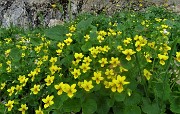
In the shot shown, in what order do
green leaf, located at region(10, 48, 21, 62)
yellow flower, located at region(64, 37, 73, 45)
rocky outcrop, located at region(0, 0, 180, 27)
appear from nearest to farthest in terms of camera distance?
yellow flower, located at region(64, 37, 73, 45)
green leaf, located at region(10, 48, 21, 62)
rocky outcrop, located at region(0, 0, 180, 27)

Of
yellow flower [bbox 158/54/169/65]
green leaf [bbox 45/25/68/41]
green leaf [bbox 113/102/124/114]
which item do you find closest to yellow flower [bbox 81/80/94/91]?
green leaf [bbox 113/102/124/114]

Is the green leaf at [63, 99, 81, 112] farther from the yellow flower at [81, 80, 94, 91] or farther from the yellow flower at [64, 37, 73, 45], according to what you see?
the yellow flower at [64, 37, 73, 45]

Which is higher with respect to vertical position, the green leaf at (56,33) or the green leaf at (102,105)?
the green leaf at (56,33)

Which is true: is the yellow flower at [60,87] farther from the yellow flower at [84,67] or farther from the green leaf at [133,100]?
the green leaf at [133,100]

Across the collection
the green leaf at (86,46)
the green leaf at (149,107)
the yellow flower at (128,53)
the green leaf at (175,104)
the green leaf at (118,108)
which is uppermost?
the yellow flower at (128,53)

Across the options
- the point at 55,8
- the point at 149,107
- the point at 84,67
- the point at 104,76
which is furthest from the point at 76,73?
A: the point at 55,8

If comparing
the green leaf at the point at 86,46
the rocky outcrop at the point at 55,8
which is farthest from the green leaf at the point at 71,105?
the rocky outcrop at the point at 55,8

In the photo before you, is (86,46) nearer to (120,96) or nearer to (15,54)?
(120,96)
